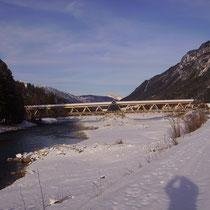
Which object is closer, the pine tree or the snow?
the snow

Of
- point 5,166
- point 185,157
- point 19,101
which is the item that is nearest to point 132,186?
point 185,157

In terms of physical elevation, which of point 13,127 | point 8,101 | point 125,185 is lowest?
point 13,127

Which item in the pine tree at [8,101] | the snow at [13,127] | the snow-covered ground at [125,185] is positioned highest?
the pine tree at [8,101]

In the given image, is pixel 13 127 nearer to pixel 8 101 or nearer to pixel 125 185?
pixel 8 101

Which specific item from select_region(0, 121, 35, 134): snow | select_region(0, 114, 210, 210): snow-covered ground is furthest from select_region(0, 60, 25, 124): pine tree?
select_region(0, 114, 210, 210): snow-covered ground

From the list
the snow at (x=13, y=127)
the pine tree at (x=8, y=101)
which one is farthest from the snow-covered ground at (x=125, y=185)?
the pine tree at (x=8, y=101)

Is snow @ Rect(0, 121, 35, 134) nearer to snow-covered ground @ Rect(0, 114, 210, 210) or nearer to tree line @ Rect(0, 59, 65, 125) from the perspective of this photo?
tree line @ Rect(0, 59, 65, 125)

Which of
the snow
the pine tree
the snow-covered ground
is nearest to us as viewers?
the snow-covered ground

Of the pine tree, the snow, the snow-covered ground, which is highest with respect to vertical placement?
the pine tree

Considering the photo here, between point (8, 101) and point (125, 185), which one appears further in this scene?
point (8, 101)

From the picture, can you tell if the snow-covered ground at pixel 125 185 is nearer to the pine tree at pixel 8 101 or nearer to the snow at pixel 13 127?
the snow at pixel 13 127

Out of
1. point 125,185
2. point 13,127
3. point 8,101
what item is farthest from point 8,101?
point 125,185

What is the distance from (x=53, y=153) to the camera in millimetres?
29656

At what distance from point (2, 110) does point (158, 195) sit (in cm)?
6957
